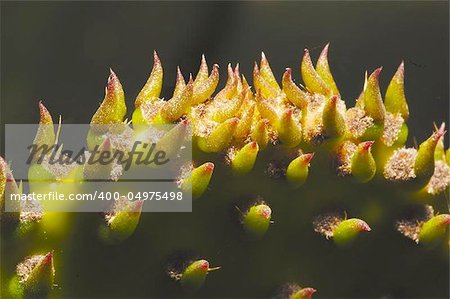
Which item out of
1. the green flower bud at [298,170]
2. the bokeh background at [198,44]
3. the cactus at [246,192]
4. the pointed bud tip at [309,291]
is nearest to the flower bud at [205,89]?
the cactus at [246,192]

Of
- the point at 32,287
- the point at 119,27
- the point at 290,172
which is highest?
the point at 119,27

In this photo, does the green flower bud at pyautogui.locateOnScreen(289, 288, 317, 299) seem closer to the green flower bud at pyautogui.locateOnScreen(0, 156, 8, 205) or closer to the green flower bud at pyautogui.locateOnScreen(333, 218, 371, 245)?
the green flower bud at pyautogui.locateOnScreen(333, 218, 371, 245)

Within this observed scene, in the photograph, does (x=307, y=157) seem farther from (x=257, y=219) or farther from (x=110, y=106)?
(x=110, y=106)

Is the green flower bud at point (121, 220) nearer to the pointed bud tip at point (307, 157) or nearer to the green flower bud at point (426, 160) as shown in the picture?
the pointed bud tip at point (307, 157)

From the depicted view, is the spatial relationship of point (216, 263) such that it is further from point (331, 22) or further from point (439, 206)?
point (331, 22)

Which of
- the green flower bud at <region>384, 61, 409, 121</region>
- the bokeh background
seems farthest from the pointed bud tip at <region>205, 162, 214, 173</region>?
the bokeh background

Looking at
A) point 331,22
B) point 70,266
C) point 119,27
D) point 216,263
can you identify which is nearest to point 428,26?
point 331,22

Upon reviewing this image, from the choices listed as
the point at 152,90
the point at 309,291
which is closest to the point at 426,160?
the point at 309,291
